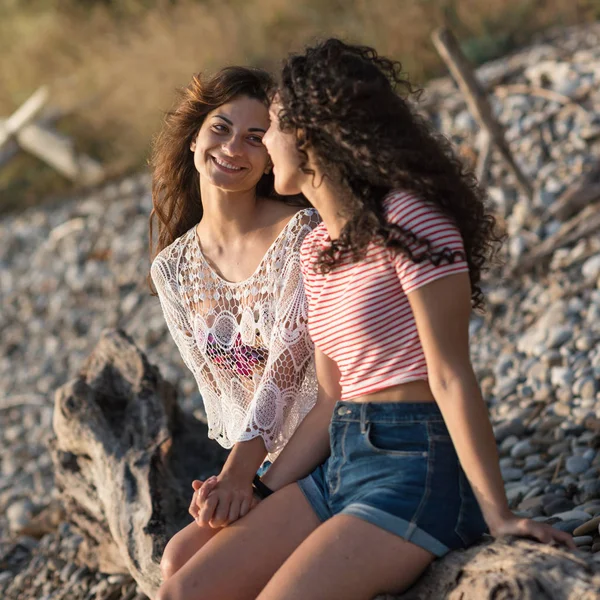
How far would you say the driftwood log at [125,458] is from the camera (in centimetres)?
379

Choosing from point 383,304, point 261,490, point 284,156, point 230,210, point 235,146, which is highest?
point 235,146

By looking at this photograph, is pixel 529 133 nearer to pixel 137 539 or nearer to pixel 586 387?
pixel 586 387

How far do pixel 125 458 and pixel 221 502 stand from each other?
1.40 meters

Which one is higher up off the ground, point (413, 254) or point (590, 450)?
point (413, 254)

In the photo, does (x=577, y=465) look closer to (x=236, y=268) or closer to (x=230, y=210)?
(x=236, y=268)

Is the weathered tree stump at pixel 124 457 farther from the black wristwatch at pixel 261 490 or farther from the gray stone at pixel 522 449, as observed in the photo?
the gray stone at pixel 522 449

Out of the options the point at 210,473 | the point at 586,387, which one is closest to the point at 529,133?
the point at 586,387

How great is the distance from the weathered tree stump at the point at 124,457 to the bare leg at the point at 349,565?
149 centimetres

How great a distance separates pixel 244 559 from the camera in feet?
8.55

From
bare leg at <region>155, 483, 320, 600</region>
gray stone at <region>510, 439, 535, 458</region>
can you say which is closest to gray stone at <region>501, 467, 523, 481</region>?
gray stone at <region>510, 439, 535, 458</region>

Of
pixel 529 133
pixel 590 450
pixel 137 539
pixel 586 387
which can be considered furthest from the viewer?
pixel 529 133

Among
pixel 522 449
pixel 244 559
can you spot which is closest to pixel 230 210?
pixel 244 559

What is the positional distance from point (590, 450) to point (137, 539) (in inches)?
79.9

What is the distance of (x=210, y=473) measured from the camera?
4.33 m
